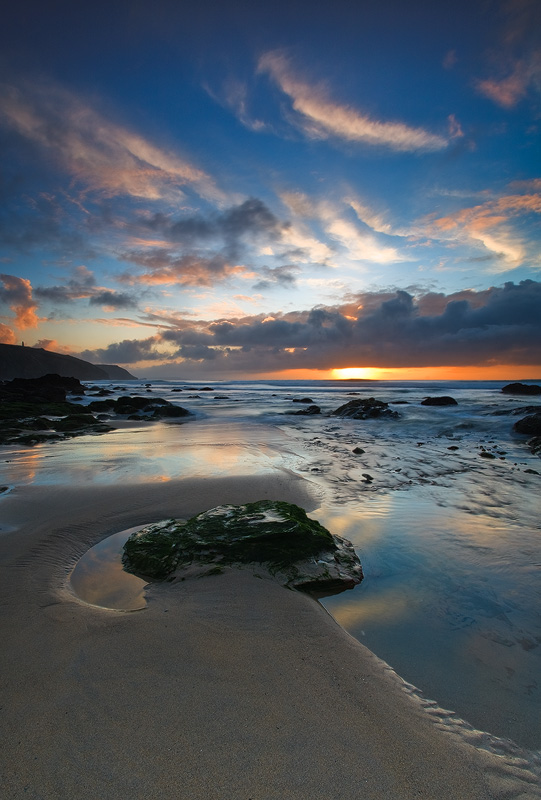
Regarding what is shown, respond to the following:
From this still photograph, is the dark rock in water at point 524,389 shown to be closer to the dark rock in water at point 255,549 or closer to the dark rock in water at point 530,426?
the dark rock in water at point 530,426

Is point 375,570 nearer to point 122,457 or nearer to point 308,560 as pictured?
point 308,560

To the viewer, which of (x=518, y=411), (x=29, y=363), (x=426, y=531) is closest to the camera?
(x=426, y=531)

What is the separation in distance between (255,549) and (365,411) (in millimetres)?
18206

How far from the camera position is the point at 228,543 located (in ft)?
12.1

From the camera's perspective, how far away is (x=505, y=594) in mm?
3375

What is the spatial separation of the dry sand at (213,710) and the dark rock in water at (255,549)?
303mm

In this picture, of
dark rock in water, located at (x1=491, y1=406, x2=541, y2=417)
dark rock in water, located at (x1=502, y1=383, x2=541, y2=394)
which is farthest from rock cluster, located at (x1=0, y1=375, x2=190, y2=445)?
dark rock in water, located at (x1=502, y1=383, x2=541, y2=394)

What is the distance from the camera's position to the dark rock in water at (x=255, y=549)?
3.44 m

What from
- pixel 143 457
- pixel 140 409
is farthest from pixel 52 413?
pixel 143 457

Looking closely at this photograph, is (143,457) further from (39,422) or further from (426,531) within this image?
(39,422)

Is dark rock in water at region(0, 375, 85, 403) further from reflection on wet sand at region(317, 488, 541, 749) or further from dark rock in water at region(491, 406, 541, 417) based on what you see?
dark rock in water at region(491, 406, 541, 417)

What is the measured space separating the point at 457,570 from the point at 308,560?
1.63 metres

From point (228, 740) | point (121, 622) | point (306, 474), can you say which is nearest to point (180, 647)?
point (121, 622)

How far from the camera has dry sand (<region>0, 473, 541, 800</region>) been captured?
1.54 meters
